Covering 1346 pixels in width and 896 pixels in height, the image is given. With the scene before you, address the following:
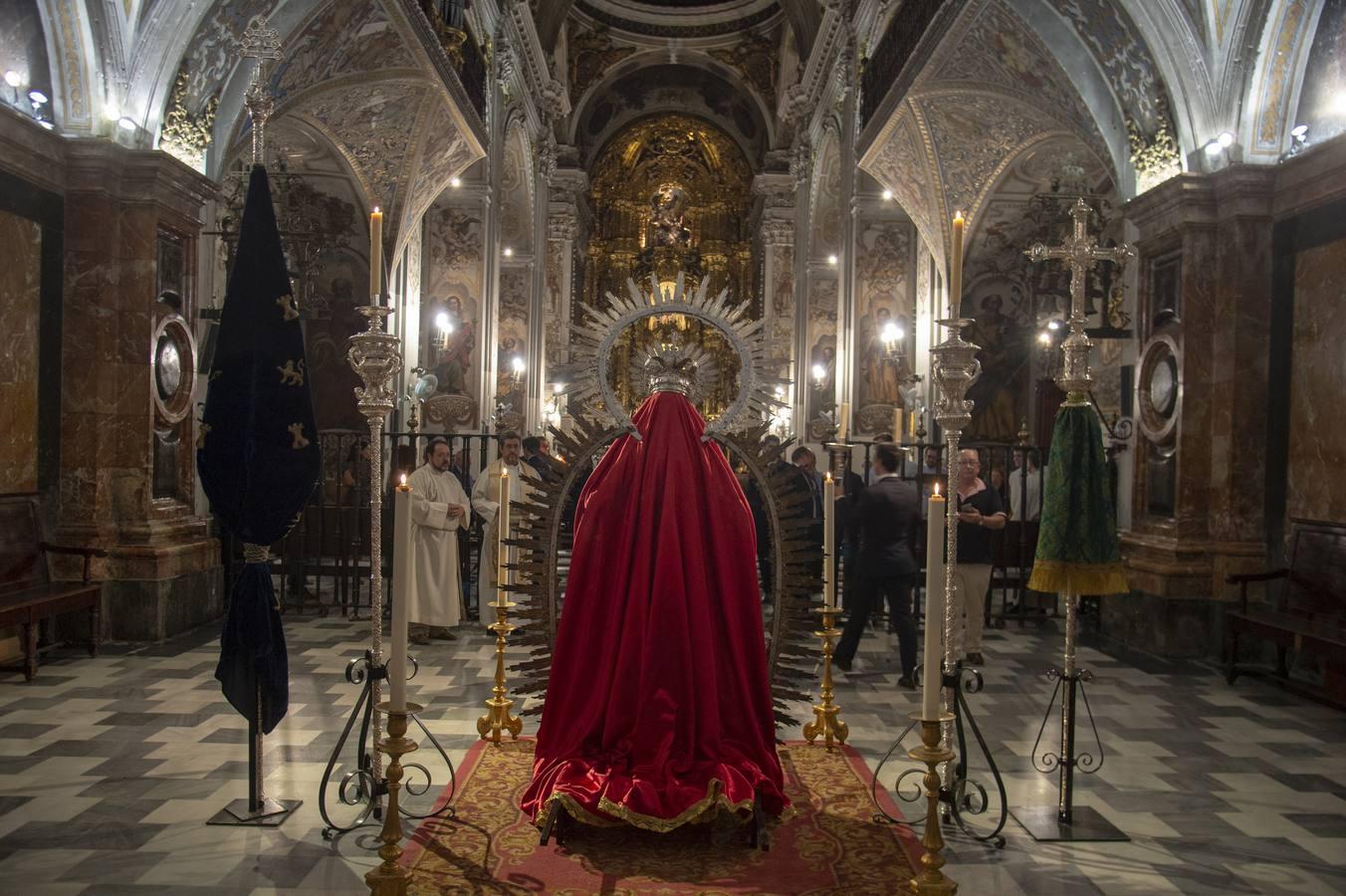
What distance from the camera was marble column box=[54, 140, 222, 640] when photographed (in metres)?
7.27

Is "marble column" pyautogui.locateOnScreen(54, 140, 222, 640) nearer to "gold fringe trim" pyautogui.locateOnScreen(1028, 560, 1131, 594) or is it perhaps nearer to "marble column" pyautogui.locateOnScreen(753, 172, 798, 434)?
"gold fringe trim" pyautogui.locateOnScreen(1028, 560, 1131, 594)

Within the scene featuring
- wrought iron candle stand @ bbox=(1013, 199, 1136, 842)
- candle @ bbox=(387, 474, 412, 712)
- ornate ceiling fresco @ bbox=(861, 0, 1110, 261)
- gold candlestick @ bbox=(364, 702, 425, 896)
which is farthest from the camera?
ornate ceiling fresco @ bbox=(861, 0, 1110, 261)

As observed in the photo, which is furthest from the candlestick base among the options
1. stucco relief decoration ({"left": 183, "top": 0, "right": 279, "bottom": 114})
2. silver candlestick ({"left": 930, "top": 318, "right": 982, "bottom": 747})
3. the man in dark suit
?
Result: stucco relief decoration ({"left": 183, "top": 0, "right": 279, "bottom": 114})

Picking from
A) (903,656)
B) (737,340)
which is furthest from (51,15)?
(903,656)

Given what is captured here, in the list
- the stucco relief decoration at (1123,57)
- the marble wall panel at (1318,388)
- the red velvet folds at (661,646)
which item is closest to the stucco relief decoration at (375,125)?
the stucco relief decoration at (1123,57)

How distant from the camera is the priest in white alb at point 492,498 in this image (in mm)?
7824

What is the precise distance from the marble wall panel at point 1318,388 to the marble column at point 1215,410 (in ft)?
0.87

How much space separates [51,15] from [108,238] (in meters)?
1.57

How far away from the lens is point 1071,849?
149 inches

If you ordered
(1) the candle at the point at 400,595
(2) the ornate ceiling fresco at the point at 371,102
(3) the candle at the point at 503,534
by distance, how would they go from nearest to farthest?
(1) the candle at the point at 400,595, (3) the candle at the point at 503,534, (2) the ornate ceiling fresco at the point at 371,102

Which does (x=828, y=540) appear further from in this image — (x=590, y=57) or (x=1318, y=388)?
(x=590, y=57)

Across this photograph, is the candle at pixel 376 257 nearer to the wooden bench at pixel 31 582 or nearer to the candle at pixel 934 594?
the candle at pixel 934 594

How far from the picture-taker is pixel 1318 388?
699 centimetres

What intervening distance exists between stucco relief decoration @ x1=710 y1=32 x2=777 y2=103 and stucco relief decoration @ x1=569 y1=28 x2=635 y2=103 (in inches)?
94.3
